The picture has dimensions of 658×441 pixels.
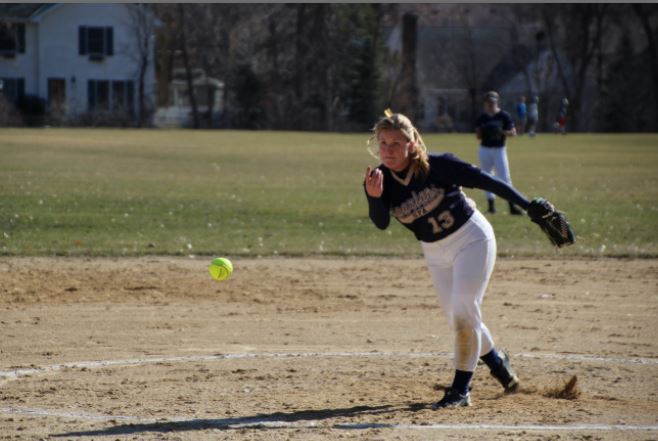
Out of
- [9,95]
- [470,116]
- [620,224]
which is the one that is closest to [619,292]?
[620,224]

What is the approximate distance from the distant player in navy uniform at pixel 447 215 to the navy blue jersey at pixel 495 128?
13.0m

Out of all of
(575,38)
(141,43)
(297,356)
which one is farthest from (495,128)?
(575,38)

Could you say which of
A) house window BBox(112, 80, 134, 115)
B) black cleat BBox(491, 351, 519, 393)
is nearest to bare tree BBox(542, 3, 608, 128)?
house window BBox(112, 80, 134, 115)

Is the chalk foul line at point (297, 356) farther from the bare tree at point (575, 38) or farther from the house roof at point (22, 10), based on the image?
the bare tree at point (575, 38)

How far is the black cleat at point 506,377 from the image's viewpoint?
7.09 metres

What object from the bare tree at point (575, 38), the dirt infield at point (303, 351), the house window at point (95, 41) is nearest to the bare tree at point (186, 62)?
the house window at point (95, 41)

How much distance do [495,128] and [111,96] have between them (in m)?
47.4

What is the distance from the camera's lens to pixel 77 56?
6184 cm

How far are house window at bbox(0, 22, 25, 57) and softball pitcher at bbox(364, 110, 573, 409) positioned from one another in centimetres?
5673

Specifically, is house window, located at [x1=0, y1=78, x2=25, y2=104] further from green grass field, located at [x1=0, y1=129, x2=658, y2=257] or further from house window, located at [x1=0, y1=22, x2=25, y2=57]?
green grass field, located at [x1=0, y1=129, x2=658, y2=257]

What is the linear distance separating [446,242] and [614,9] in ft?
223

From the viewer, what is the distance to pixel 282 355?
333 inches

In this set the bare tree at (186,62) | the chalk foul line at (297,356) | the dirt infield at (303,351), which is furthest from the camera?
the bare tree at (186,62)

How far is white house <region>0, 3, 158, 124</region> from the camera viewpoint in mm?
59906
